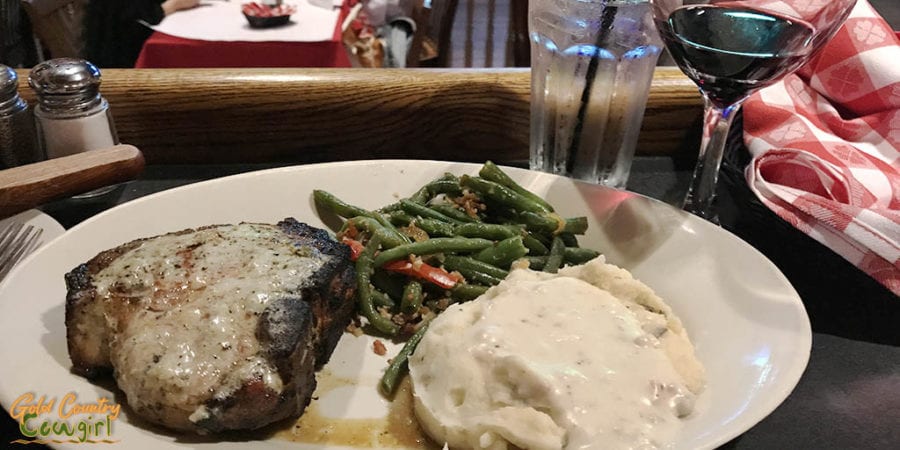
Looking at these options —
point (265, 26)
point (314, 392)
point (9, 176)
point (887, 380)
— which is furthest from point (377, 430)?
point (265, 26)

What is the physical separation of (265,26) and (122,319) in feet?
9.44

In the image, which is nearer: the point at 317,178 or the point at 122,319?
the point at 122,319

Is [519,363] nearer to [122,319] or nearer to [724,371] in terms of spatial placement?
[724,371]

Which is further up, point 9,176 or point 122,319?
point 9,176

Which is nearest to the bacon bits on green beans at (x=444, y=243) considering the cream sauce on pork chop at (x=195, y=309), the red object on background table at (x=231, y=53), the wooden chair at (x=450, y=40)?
the cream sauce on pork chop at (x=195, y=309)

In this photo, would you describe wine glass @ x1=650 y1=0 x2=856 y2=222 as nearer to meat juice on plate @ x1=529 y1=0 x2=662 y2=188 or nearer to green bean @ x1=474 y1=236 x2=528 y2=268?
meat juice on plate @ x1=529 y1=0 x2=662 y2=188

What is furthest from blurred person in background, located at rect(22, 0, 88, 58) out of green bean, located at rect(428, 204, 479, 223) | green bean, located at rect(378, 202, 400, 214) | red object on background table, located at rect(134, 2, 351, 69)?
green bean, located at rect(428, 204, 479, 223)

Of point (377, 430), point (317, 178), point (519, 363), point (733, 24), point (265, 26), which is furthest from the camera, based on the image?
point (265, 26)

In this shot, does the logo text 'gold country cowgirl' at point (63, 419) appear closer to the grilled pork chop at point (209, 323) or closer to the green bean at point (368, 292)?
the grilled pork chop at point (209, 323)

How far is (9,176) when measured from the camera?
162cm

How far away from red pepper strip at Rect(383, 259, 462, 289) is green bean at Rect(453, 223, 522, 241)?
14cm

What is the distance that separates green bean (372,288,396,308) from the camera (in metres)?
1.76

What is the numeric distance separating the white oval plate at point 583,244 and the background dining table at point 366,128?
0.35 meters

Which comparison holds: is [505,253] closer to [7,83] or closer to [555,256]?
[555,256]
